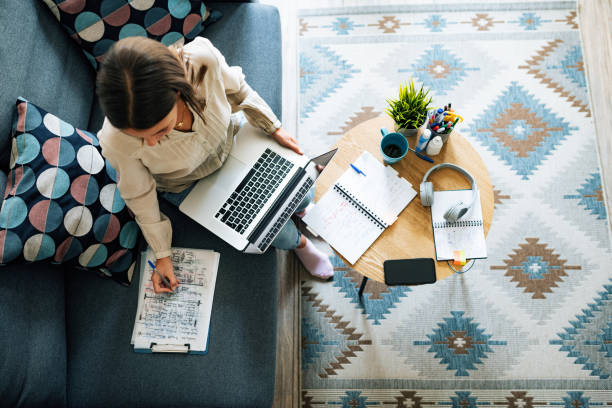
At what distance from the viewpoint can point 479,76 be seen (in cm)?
200

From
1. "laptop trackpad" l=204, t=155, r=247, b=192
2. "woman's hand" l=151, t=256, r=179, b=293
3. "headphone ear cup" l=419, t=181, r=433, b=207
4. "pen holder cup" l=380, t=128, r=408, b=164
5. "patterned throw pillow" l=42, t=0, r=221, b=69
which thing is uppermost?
"patterned throw pillow" l=42, t=0, r=221, b=69

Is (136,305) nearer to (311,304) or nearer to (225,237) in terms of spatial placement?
(225,237)

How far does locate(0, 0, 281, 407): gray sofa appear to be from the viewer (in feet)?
3.83

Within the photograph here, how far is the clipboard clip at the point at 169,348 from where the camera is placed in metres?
1.29

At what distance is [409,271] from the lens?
1.30m

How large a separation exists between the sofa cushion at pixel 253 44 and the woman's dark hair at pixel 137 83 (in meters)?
0.71

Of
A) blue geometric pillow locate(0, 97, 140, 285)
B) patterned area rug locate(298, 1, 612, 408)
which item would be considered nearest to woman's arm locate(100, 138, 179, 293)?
blue geometric pillow locate(0, 97, 140, 285)

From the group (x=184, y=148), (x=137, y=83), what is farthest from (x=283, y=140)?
(x=137, y=83)

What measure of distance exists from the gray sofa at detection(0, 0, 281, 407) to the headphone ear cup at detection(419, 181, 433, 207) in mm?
571

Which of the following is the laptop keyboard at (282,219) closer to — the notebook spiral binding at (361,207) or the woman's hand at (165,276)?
the notebook spiral binding at (361,207)

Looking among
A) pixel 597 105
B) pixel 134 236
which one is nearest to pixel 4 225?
pixel 134 236

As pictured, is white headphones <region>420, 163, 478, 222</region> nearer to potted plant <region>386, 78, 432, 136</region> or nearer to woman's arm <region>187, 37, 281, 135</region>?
potted plant <region>386, 78, 432, 136</region>

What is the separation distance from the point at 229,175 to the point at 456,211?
2.52ft

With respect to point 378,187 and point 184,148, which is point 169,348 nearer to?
point 184,148
